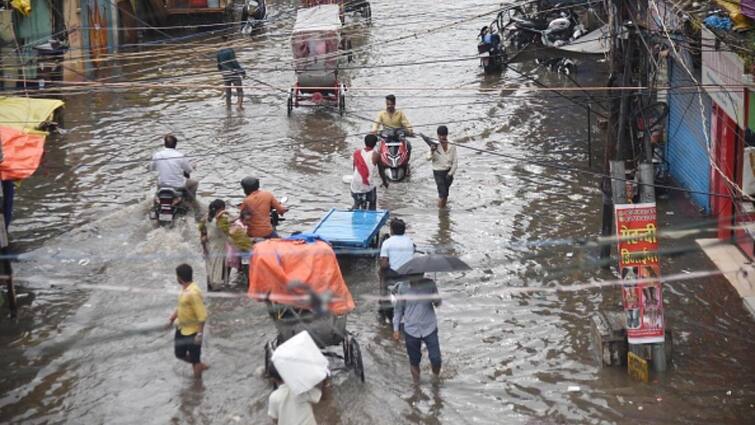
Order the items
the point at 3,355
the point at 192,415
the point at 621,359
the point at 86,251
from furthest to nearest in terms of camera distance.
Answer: the point at 86,251
the point at 3,355
the point at 621,359
the point at 192,415

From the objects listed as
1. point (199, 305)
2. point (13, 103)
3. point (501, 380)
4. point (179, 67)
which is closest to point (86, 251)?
point (13, 103)

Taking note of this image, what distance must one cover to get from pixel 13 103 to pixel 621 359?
9157mm

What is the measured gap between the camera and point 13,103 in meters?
15.5

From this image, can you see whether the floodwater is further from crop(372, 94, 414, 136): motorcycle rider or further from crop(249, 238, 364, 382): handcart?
crop(372, 94, 414, 136): motorcycle rider

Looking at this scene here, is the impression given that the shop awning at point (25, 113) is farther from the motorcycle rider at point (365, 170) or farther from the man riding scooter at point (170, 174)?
the motorcycle rider at point (365, 170)

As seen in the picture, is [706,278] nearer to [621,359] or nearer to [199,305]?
[621,359]

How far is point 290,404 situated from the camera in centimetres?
880

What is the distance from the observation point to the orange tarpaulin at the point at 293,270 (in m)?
10.6

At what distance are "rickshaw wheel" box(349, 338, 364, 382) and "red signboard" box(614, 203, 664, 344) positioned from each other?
8.87ft

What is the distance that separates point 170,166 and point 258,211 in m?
3.13

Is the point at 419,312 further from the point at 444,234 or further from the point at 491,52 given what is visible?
the point at 491,52

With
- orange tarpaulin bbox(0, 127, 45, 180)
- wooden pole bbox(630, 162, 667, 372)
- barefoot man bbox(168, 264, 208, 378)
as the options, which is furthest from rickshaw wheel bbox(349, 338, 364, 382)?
orange tarpaulin bbox(0, 127, 45, 180)

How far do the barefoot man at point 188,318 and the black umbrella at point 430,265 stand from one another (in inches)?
79.7

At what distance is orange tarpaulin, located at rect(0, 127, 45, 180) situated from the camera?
13.0 m
